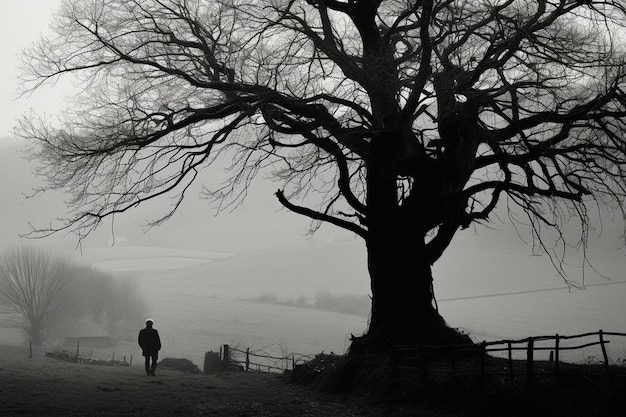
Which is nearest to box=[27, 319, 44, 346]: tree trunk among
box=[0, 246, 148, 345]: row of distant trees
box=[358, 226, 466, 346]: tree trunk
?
box=[0, 246, 148, 345]: row of distant trees

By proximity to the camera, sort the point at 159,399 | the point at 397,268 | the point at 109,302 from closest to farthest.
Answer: the point at 159,399 → the point at 397,268 → the point at 109,302

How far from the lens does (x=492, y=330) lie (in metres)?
57.1

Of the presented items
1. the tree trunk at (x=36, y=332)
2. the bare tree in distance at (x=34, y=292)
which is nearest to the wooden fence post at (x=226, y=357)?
the tree trunk at (x=36, y=332)

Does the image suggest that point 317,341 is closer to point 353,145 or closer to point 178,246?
point 353,145

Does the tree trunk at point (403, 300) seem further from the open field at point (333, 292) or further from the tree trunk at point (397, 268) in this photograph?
the open field at point (333, 292)

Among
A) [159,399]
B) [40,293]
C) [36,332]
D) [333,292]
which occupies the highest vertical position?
[333,292]

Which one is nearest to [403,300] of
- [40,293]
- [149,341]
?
[149,341]

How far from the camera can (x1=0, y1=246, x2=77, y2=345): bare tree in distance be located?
62406mm

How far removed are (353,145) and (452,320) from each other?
50.6 meters

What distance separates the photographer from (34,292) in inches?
2514

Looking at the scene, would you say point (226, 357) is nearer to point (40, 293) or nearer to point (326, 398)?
point (326, 398)

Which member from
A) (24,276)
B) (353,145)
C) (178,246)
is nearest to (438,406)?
(353,145)

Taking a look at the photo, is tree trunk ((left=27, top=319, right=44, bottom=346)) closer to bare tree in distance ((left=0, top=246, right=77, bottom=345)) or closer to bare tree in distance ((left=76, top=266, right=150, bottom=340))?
bare tree in distance ((left=0, top=246, right=77, bottom=345))

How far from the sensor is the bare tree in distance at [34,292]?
2457 inches
